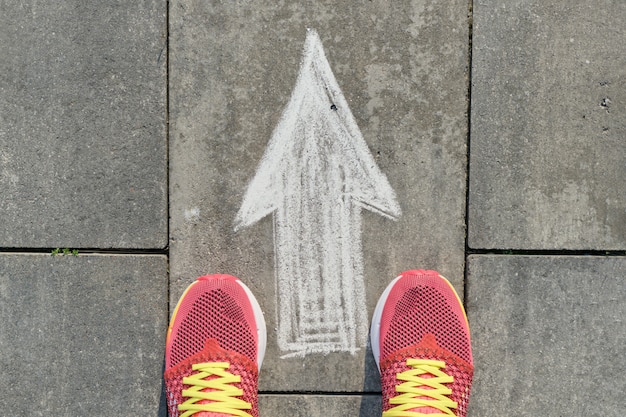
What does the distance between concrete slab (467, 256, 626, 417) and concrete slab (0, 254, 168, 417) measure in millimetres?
1284

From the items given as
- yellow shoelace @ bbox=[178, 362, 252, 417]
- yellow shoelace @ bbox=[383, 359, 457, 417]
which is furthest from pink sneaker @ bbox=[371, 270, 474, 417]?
yellow shoelace @ bbox=[178, 362, 252, 417]

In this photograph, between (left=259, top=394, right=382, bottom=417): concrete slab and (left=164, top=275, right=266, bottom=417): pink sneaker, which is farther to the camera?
(left=259, top=394, right=382, bottom=417): concrete slab

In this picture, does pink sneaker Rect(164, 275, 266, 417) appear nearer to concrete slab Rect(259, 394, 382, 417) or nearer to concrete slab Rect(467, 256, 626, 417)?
concrete slab Rect(259, 394, 382, 417)

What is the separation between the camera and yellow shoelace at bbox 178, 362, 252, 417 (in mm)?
2139

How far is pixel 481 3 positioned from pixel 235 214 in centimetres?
127

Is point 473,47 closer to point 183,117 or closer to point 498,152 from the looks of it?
point 498,152

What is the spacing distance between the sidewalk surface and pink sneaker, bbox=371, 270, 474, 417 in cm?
8

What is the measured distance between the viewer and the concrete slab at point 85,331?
7.43 feet

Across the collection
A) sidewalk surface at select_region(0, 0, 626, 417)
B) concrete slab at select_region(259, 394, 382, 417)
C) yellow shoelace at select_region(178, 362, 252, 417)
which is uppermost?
sidewalk surface at select_region(0, 0, 626, 417)

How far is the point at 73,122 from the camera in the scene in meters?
2.25

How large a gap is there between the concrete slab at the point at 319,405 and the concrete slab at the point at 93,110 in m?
0.77

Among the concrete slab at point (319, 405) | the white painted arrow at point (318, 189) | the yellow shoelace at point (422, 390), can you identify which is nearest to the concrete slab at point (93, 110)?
the white painted arrow at point (318, 189)

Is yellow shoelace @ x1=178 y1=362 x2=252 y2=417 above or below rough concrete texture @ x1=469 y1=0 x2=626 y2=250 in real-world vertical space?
below

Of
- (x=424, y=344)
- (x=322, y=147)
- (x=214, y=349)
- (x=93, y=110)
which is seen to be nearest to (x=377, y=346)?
(x=424, y=344)
